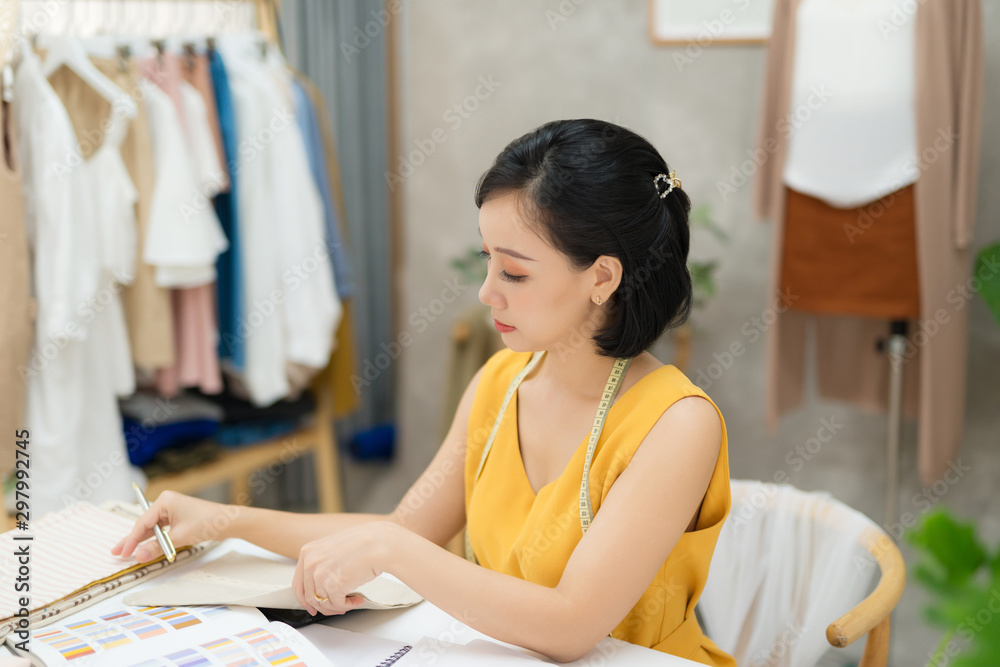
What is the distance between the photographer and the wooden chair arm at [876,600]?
1.04m

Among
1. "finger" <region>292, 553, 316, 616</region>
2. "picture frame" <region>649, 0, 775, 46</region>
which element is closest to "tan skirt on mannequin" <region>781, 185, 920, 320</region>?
"picture frame" <region>649, 0, 775, 46</region>

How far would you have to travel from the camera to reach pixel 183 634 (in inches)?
35.6

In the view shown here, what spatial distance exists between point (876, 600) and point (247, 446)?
1850 millimetres

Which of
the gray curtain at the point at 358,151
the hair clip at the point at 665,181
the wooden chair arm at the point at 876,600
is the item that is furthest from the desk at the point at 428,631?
the gray curtain at the point at 358,151

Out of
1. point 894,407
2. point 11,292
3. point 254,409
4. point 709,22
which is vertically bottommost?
point 254,409

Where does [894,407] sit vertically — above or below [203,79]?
below

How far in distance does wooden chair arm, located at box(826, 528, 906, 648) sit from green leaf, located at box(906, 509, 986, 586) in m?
0.43

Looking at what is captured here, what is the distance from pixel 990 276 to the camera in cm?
161

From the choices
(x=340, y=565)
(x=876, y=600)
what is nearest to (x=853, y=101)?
(x=876, y=600)

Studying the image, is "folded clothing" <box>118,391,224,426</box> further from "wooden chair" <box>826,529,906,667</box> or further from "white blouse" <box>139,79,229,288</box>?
"wooden chair" <box>826,529,906,667</box>

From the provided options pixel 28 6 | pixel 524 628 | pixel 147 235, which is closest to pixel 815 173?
pixel 524 628

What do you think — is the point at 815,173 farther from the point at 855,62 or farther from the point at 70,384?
the point at 70,384

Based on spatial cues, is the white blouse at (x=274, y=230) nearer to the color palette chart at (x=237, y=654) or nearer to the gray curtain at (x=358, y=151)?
the gray curtain at (x=358, y=151)

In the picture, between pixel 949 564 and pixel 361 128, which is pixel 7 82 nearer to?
pixel 361 128
